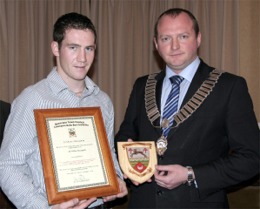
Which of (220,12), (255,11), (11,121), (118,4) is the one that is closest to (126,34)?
(118,4)

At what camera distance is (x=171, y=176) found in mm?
2029

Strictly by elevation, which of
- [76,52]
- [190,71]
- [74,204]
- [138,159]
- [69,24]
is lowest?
[74,204]

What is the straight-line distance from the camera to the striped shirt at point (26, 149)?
187 centimetres

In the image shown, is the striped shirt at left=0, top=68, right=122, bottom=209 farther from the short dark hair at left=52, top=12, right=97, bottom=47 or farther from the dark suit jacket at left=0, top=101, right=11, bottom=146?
the dark suit jacket at left=0, top=101, right=11, bottom=146

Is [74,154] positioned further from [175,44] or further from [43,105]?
[175,44]

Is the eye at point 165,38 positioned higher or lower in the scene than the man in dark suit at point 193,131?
higher

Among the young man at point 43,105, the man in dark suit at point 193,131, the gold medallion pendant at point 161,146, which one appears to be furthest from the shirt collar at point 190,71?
the young man at point 43,105

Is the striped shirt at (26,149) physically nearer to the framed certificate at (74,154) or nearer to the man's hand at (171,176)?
the framed certificate at (74,154)

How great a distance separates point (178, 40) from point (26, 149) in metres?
1.15

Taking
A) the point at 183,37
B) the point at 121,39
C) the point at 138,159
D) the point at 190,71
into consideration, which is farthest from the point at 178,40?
the point at 121,39

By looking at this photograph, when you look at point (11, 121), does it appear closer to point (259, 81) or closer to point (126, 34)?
point (126, 34)

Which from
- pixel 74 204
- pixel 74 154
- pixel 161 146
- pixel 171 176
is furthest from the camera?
pixel 161 146

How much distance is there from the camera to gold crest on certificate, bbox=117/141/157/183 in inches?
80.2

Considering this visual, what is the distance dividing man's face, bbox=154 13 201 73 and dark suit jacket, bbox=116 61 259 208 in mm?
178
